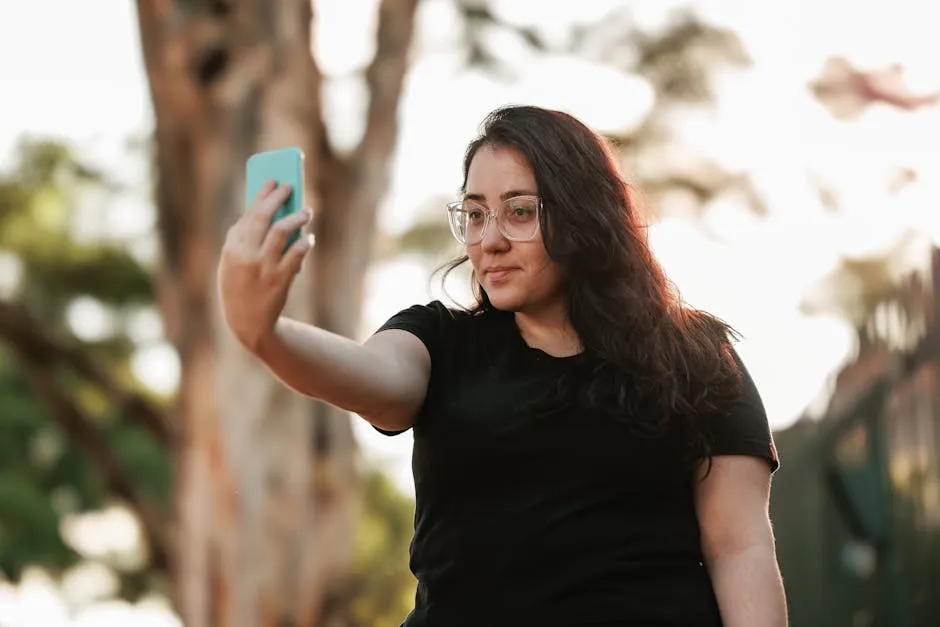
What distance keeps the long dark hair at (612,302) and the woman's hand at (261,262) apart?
1.76 ft

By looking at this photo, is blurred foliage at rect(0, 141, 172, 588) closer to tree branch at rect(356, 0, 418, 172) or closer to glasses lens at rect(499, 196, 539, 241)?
tree branch at rect(356, 0, 418, 172)

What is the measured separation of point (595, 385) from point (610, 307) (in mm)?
172

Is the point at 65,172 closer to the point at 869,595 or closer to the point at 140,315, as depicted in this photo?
the point at 140,315

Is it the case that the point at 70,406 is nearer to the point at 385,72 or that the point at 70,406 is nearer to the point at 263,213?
the point at 385,72

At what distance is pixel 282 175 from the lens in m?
1.91

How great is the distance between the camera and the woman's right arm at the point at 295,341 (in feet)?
6.07

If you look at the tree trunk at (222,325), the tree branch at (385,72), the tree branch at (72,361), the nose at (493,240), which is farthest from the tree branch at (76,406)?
the nose at (493,240)

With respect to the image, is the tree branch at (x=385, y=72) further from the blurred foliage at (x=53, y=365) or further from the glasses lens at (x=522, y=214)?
the glasses lens at (x=522, y=214)

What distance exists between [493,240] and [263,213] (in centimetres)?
53

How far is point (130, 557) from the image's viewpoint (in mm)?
17344

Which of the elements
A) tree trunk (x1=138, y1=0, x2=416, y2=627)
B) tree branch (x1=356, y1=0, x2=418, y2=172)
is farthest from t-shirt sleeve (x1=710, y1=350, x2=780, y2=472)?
tree branch (x1=356, y1=0, x2=418, y2=172)

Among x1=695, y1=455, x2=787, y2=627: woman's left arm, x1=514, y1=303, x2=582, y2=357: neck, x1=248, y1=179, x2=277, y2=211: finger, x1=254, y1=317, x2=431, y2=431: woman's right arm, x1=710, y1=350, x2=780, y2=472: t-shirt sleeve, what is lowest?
x1=695, y1=455, x2=787, y2=627: woman's left arm

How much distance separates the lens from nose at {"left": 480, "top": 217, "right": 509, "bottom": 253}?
230cm

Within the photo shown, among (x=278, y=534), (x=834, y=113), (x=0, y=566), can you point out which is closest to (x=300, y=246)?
(x=278, y=534)
